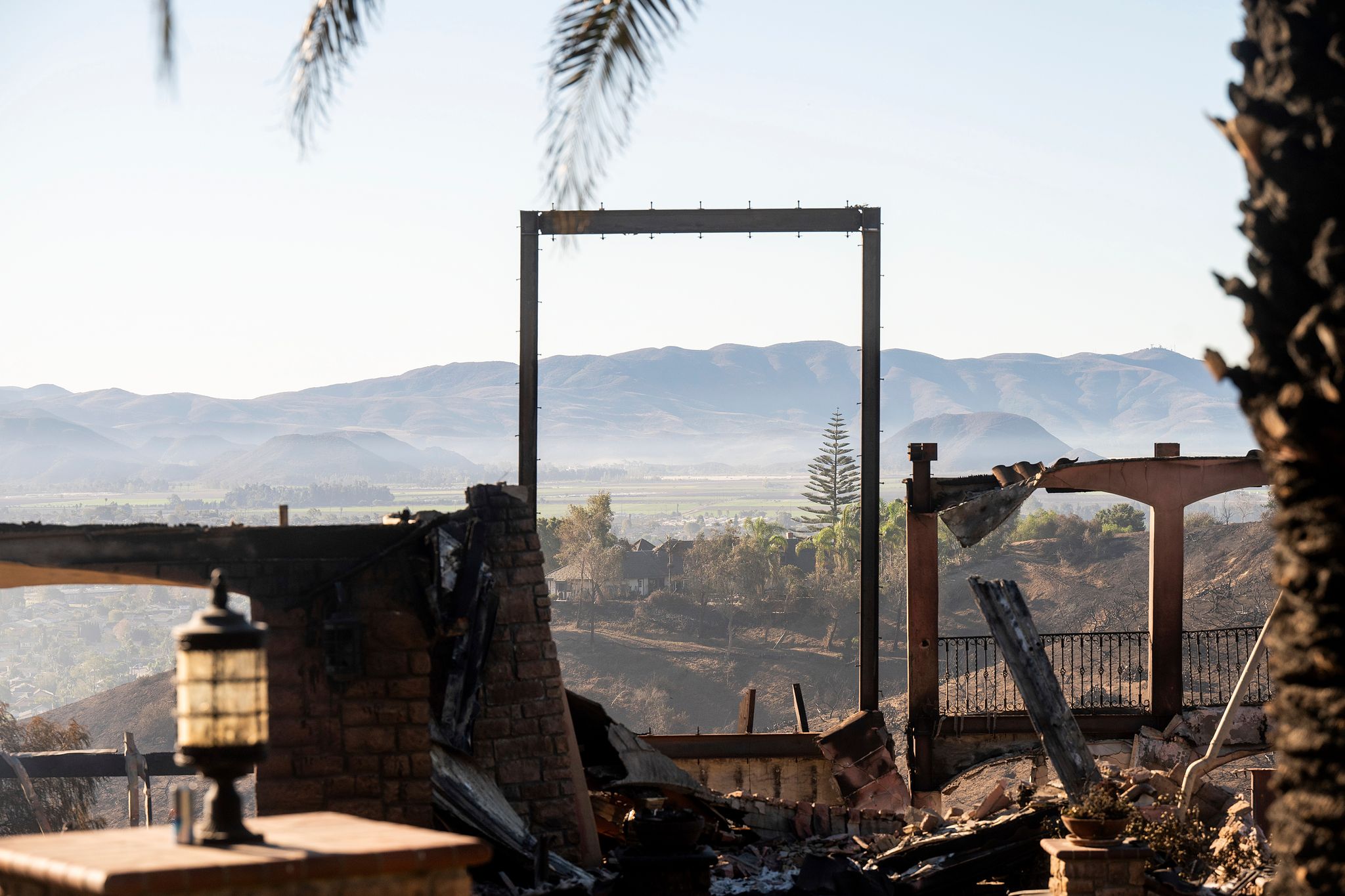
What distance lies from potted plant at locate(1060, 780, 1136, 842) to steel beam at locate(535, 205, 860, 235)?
8299 mm

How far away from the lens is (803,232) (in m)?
16.5

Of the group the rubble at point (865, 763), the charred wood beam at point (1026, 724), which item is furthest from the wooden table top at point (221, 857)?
the charred wood beam at point (1026, 724)

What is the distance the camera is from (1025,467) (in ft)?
50.2

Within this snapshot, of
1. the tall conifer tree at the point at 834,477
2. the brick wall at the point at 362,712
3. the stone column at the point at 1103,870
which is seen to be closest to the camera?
the brick wall at the point at 362,712

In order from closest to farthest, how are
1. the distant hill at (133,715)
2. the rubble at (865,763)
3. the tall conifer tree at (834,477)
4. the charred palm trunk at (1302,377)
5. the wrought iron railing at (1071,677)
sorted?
the charred palm trunk at (1302,377) < the rubble at (865,763) < the wrought iron railing at (1071,677) < the distant hill at (133,715) < the tall conifer tree at (834,477)

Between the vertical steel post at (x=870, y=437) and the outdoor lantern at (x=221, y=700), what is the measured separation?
1247 centimetres

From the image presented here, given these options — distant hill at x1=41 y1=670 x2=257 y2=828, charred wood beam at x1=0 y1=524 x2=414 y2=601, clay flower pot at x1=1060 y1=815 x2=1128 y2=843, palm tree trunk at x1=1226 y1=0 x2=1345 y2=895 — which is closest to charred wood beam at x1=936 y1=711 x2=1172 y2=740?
clay flower pot at x1=1060 y1=815 x2=1128 y2=843

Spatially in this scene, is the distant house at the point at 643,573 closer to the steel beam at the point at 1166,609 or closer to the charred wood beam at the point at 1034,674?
the steel beam at the point at 1166,609

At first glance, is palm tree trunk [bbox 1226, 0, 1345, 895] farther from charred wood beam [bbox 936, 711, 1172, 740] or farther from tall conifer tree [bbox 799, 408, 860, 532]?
tall conifer tree [bbox 799, 408, 860, 532]

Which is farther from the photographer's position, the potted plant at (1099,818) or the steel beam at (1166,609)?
the steel beam at (1166,609)

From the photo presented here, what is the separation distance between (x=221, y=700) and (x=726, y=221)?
517 inches

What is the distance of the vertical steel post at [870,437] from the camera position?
1630 centimetres

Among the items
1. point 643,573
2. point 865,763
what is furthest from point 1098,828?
point 643,573

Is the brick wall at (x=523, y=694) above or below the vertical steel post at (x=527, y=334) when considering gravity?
below
